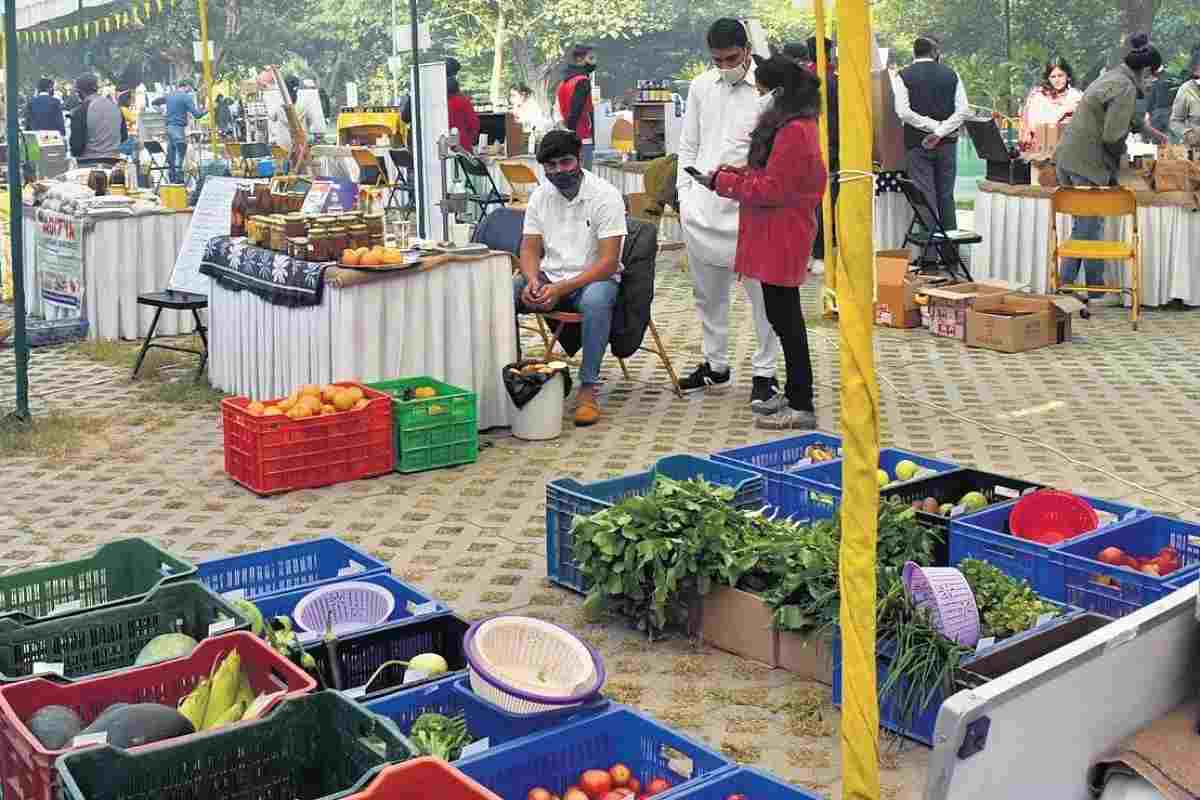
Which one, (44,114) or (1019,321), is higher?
(44,114)

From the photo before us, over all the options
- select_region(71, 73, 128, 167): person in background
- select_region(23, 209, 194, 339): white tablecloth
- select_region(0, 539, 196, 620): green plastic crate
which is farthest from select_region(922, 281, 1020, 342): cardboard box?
select_region(71, 73, 128, 167): person in background

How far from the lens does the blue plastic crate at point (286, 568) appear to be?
443 centimetres

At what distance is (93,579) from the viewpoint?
4.16m

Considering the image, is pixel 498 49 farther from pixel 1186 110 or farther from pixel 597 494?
pixel 597 494

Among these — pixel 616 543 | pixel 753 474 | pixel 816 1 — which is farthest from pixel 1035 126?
pixel 616 543

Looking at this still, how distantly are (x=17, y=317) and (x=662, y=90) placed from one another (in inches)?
340

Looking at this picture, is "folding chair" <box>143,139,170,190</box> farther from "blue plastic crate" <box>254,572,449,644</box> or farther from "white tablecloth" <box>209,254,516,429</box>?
"blue plastic crate" <box>254,572,449,644</box>

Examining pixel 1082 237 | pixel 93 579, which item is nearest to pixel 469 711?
pixel 93 579

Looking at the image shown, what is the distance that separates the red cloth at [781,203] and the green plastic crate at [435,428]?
141 cm

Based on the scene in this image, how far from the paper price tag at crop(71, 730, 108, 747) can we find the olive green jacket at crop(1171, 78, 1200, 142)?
12.3m

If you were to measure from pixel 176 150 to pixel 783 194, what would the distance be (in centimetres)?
1711

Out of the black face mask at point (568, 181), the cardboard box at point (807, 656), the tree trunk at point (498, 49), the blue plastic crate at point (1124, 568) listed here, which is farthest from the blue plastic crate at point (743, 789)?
the tree trunk at point (498, 49)

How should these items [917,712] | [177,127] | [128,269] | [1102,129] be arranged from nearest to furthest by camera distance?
[917,712], [128,269], [1102,129], [177,127]

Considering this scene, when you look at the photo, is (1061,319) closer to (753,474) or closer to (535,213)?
(535,213)
